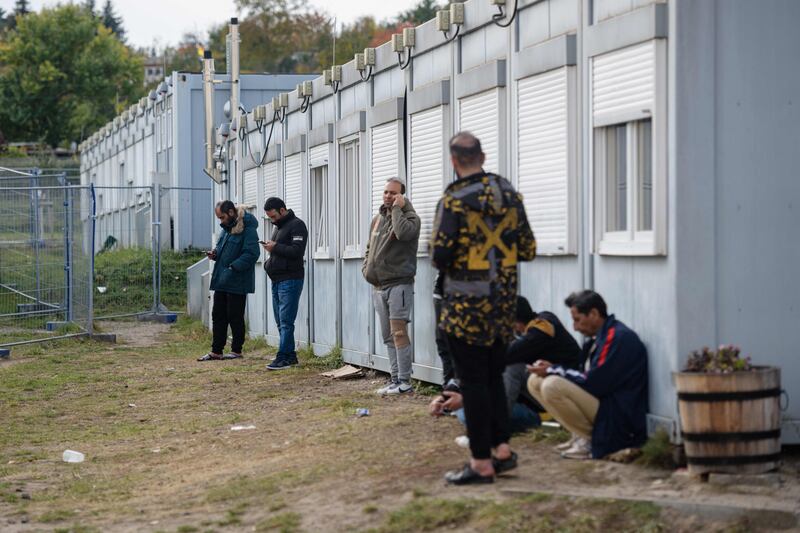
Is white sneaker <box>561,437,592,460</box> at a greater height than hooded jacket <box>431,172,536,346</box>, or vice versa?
hooded jacket <box>431,172,536,346</box>

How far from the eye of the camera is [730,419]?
25.5ft

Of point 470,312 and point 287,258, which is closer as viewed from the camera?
point 470,312

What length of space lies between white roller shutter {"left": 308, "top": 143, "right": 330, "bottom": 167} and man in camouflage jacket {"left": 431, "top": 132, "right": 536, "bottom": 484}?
9.12 m

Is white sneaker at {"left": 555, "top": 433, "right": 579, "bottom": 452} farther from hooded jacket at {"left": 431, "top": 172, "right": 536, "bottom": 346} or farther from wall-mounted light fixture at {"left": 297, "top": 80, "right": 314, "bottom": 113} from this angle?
wall-mounted light fixture at {"left": 297, "top": 80, "right": 314, "bottom": 113}

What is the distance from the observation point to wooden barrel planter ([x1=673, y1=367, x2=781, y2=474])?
775 centimetres

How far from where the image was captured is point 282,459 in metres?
10.0

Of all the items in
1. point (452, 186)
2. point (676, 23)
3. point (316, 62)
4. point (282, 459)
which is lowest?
point (282, 459)

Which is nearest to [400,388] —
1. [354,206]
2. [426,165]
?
[426,165]

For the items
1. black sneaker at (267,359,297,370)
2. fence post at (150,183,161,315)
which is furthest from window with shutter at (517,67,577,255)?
fence post at (150,183,161,315)

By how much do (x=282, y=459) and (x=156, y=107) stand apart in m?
31.6

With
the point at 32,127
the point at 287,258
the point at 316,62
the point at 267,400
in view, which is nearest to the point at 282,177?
the point at 287,258

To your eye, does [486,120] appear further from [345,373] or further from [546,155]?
[345,373]

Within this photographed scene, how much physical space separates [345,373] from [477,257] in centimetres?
735

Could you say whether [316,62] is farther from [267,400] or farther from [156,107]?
[267,400]
